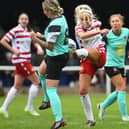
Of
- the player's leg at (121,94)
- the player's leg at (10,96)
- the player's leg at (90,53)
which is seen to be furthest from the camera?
the player's leg at (10,96)

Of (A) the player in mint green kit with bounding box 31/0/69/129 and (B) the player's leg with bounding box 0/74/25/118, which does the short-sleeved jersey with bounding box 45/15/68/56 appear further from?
(B) the player's leg with bounding box 0/74/25/118

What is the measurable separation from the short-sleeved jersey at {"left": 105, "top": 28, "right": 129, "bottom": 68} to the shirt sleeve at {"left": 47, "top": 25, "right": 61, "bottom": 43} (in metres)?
1.96

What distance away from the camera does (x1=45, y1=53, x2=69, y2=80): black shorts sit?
9891 mm

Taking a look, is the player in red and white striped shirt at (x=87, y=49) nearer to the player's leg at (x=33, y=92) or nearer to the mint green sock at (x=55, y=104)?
the mint green sock at (x=55, y=104)

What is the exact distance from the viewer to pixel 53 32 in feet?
31.9

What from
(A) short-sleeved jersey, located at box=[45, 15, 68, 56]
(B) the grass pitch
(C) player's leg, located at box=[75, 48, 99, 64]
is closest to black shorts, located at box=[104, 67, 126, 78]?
(B) the grass pitch

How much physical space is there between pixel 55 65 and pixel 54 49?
0.80 ft

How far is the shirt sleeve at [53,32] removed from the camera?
9719 millimetres

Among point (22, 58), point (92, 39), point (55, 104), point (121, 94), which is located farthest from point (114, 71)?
point (22, 58)

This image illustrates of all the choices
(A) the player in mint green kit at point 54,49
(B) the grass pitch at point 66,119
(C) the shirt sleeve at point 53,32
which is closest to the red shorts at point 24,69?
(B) the grass pitch at point 66,119

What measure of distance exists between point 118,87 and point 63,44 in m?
1.89

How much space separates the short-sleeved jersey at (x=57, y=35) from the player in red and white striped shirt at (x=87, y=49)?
27 cm

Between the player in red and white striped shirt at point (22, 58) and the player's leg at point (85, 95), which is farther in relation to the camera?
the player in red and white striped shirt at point (22, 58)

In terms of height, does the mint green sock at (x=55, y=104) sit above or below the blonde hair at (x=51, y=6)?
below
